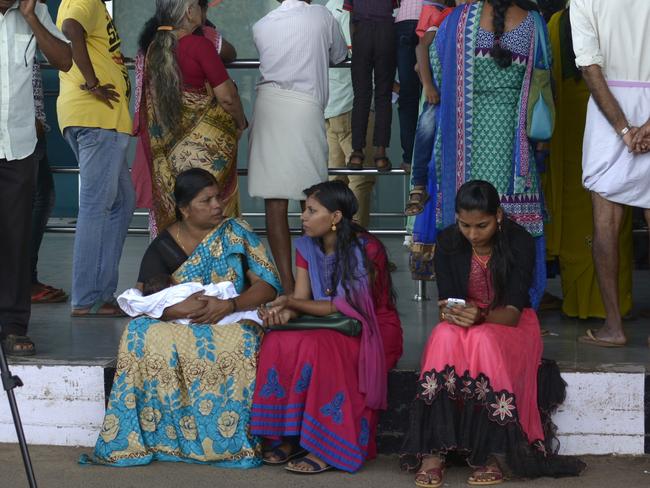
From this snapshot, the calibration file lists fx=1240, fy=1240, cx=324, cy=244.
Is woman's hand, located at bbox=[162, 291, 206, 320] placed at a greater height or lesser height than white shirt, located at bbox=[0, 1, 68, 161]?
lesser

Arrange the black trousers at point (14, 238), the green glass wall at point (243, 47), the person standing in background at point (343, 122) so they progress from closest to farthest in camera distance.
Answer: the black trousers at point (14, 238) < the person standing in background at point (343, 122) < the green glass wall at point (243, 47)

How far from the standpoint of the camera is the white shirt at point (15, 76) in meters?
4.95

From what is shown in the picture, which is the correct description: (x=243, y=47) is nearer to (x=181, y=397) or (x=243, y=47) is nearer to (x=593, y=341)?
(x=593, y=341)

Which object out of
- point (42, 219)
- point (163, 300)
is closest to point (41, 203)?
point (42, 219)

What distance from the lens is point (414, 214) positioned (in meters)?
5.70

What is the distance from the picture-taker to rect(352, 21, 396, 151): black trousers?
6762mm

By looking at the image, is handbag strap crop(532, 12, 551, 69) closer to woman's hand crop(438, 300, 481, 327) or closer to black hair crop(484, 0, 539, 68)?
black hair crop(484, 0, 539, 68)

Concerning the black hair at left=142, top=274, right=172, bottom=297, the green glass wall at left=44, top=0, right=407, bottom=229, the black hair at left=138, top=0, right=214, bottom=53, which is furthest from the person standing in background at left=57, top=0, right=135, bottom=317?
the green glass wall at left=44, top=0, right=407, bottom=229

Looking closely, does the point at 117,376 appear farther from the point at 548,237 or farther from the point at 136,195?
the point at 548,237

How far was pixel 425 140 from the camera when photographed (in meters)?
5.50

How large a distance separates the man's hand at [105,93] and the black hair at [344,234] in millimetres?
1431

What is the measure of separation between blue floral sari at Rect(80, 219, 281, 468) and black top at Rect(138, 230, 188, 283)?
0.30 m

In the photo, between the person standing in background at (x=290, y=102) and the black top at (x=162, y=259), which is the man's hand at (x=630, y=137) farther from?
the black top at (x=162, y=259)

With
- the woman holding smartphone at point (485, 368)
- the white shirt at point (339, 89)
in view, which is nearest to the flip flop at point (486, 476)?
the woman holding smartphone at point (485, 368)
